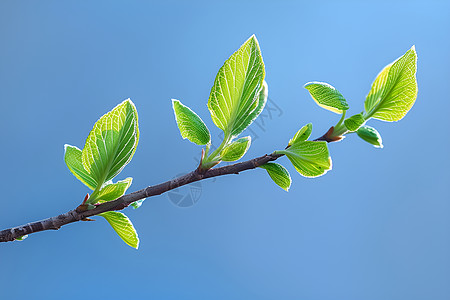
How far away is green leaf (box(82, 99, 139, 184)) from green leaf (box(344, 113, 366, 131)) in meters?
0.11

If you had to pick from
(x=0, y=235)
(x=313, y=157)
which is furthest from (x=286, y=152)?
(x=0, y=235)

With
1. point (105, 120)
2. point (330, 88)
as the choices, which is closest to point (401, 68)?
point (330, 88)

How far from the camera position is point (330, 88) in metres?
0.23

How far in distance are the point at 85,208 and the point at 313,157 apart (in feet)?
0.37

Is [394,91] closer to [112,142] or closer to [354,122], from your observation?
[354,122]

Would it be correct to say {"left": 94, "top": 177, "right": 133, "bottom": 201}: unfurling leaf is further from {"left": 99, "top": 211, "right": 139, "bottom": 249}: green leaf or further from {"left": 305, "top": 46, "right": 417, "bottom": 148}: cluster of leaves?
{"left": 305, "top": 46, "right": 417, "bottom": 148}: cluster of leaves

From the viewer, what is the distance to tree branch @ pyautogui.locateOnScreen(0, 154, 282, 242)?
193mm

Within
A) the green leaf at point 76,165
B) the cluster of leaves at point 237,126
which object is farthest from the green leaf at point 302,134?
the green leaf at point 76,165

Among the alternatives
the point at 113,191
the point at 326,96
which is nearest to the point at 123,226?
the point at 113,191

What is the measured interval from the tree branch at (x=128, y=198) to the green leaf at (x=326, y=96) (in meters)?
0.05

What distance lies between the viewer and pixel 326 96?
23 cm

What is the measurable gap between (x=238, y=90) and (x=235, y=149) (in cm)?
3

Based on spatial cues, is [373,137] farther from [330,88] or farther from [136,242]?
[136,242]

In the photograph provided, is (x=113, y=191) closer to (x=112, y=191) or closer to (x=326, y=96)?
(x=112, y=191)
